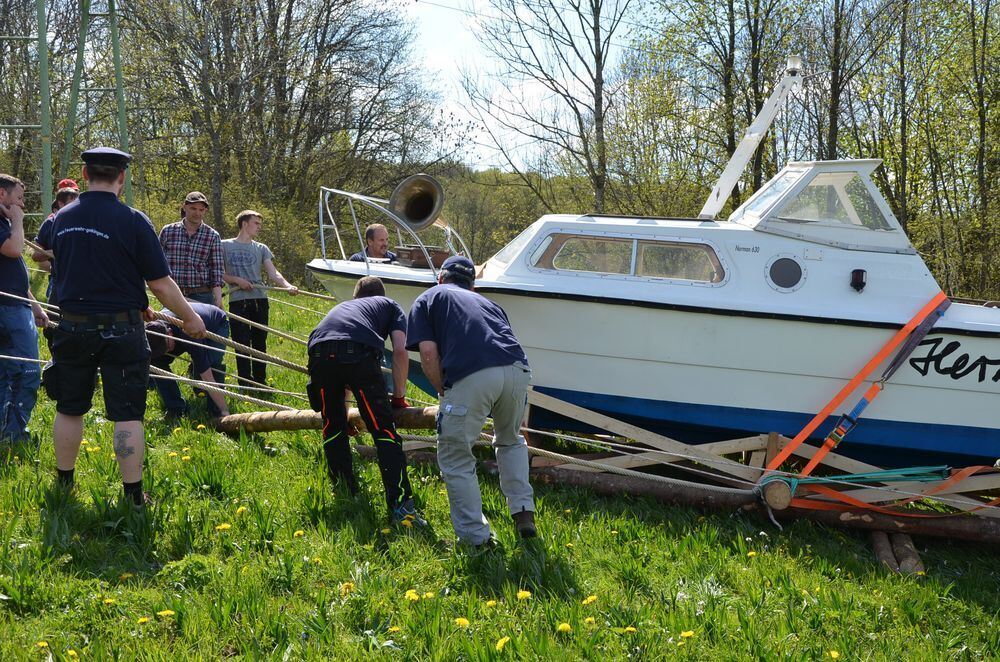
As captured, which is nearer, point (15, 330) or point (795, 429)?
point (15, 330)

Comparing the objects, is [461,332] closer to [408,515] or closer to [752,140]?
[408,515]

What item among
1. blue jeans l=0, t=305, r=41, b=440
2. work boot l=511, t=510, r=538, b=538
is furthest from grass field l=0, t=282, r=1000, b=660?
blue jeans l=0, t=305, r=41, b=440

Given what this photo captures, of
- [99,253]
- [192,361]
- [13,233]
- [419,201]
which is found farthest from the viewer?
[419,201]

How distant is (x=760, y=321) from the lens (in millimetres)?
5645

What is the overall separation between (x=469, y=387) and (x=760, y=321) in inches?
95.3

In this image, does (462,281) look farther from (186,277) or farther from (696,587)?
(186,277)

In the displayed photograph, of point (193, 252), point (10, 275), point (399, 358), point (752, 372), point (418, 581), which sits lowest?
point (418, 581)

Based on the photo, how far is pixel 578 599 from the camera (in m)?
3.80

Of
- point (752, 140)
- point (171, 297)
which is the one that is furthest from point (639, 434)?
point (171, 297)

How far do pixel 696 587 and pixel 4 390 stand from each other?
4819 mm

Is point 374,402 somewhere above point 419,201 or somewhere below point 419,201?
below

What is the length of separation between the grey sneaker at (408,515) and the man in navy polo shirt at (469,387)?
303 mm

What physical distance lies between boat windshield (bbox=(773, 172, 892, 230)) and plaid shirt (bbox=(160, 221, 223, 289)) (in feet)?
15.5

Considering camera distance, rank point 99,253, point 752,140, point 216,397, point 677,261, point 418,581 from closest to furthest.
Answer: point 418,581, point 99,253, point 677,261, point 216,397, point 752,140
